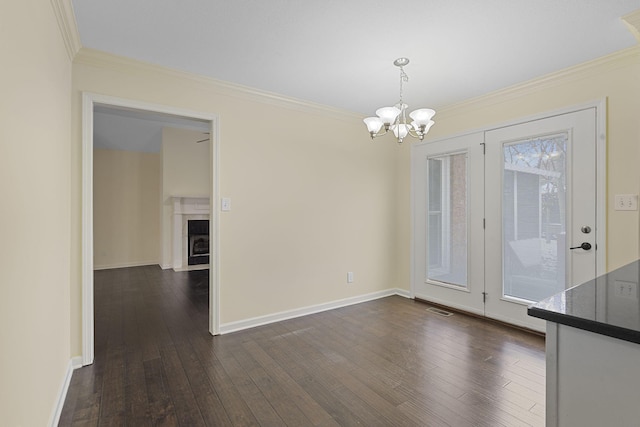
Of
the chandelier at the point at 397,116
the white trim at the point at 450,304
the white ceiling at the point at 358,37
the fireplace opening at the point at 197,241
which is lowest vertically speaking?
the white trim at the point at 450,304

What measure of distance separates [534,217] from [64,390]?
160 inches

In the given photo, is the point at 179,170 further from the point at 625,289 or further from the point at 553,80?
the point at 625,289

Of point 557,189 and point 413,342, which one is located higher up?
point 557,189

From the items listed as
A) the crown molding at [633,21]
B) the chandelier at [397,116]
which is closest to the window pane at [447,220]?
the chandelier at [397,116]

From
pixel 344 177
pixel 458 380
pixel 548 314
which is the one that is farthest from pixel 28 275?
pixel 344 177

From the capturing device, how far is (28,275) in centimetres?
136

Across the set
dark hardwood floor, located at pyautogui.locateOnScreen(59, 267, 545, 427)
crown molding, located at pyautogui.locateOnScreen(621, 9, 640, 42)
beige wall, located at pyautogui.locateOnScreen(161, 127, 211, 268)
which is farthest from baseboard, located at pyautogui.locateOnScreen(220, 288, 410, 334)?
beige wall, located at pyautogui.locateOnScreen(161, 127, 211, 268)

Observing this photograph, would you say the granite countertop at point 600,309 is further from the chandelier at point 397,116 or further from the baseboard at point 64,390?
the baseboard at point 64,390

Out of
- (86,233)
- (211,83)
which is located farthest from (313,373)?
(211,83)

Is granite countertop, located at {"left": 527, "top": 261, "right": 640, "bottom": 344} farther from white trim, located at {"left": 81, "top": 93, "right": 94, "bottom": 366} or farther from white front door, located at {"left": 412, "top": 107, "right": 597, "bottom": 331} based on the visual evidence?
white trim, located at {"left": 81, "top": 93, "right": 94, "bottom": 366}

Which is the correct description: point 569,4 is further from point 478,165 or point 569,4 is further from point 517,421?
point 517,421

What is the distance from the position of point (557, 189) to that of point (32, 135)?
382cm

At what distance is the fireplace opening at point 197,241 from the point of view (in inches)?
253

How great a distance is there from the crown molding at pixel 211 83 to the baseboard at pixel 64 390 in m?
2.30
